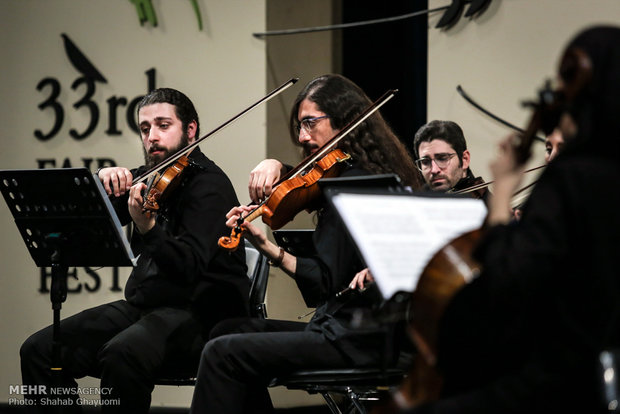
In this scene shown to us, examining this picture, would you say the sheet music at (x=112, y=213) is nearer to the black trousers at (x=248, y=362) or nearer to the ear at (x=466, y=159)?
the black trousers at (x=248, y=362)

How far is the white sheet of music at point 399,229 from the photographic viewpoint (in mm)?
1713

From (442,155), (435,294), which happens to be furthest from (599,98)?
(442,155)

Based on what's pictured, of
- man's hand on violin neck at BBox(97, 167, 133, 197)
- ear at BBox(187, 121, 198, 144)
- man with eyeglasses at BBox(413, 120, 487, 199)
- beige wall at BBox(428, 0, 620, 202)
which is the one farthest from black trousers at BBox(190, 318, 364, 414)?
beige wall at BBox(428, 0, 620, 202)

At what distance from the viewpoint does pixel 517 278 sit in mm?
1341

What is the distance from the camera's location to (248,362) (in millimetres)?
2455

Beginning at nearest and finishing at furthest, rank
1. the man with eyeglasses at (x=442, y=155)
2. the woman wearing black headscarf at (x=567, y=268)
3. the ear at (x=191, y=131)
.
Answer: the woman wearing black headscarf at (x=567, y=268), the ear at (x=191, y=131), the man with eyeglasses at (x=442, y=155)

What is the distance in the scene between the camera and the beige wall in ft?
13.2

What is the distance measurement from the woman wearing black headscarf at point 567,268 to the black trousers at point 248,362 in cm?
105

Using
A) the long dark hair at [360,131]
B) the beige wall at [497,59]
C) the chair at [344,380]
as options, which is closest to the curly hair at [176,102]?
the long dark hair at [360,131]

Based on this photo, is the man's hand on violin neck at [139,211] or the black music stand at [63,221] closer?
the black music stand at [63,221]

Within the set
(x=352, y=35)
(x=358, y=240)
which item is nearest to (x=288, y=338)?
(x=358, y=240)

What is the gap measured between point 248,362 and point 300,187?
58cm

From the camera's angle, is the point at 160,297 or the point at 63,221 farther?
the point at 160,297

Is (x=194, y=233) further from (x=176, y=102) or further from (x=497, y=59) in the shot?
(x=497, y=59)
